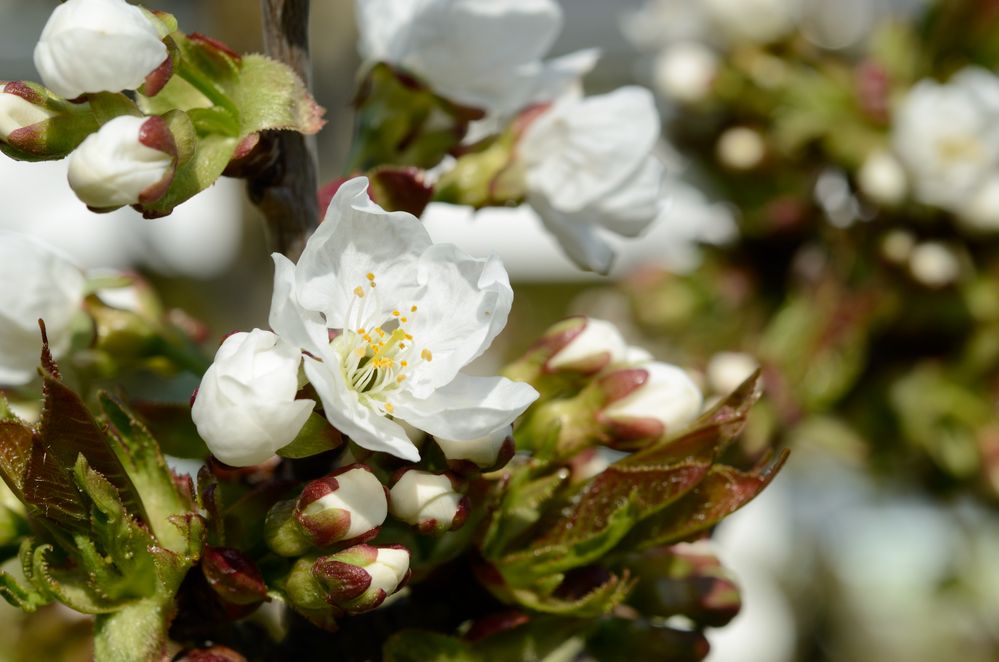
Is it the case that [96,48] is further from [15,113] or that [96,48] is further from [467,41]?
[467,41]

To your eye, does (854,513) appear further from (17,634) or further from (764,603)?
(17,634)

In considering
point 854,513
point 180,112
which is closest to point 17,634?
point 180,112

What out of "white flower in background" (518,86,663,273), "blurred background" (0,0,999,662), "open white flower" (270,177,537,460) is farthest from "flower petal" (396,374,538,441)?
"blurred background" (0,0,999,662)

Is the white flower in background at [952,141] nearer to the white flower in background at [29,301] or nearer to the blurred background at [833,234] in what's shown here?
the blurred background at [833,234]

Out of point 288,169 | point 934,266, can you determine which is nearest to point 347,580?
point 288,169

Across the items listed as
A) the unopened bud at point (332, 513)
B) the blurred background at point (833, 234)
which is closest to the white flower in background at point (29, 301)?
the unopened bud at point (332, 513)

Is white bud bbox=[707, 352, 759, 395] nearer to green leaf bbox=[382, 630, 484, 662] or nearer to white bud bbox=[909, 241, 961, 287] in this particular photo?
white bud bbox=[909, 241, 961, 287]
